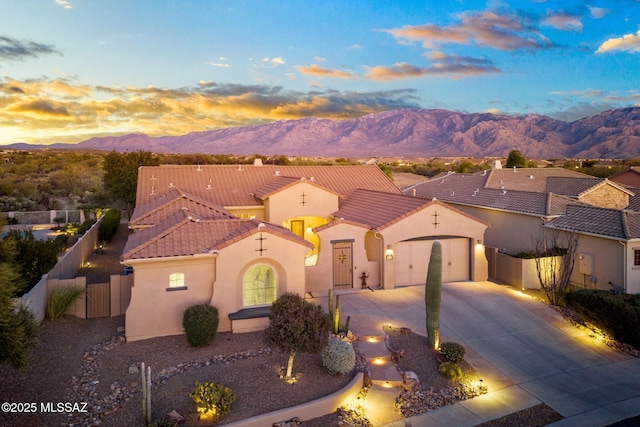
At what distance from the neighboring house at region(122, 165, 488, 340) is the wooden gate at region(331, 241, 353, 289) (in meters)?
0.05

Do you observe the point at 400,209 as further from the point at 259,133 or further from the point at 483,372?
the point at 259,133

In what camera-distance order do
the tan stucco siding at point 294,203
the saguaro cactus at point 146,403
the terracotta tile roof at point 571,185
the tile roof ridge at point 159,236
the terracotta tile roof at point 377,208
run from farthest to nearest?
the terracotta tile roof at point 571,185 < the tan stucco siding at point 294,203 < the terracotta tile roof at point 377,208 < the tile roof ridge at point 159,236 < the saguaro cactus at point 146,403

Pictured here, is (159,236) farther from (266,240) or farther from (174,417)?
(174,417)

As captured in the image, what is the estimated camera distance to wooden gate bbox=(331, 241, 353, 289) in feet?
66.7

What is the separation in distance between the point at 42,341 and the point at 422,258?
1590cm

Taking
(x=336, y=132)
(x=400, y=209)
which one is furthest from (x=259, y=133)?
(x=400, y=209)

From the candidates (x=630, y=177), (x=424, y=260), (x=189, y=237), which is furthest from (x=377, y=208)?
(x=630, y=177)

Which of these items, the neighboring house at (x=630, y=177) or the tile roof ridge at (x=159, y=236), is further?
the neighboring house at (x=630, y=177)

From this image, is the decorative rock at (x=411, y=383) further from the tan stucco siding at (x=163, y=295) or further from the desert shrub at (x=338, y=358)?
the tan stucco siding at (x=163, y=295)

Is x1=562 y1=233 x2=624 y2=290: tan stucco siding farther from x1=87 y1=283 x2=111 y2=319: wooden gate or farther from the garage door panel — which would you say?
x1=87 y1=283 x2=111 y2=319: wooden gate

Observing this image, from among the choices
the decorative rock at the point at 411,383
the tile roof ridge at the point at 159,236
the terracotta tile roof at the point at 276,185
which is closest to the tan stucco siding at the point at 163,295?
the tile roof ridge at the point at 159,236

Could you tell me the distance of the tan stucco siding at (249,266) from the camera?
14.8m

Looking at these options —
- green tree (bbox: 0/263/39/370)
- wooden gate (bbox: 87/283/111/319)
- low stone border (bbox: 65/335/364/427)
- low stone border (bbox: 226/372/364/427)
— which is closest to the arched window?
low stone border (bbox: 65/335/364/427)

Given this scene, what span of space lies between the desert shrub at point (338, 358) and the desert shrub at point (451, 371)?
103 inches
